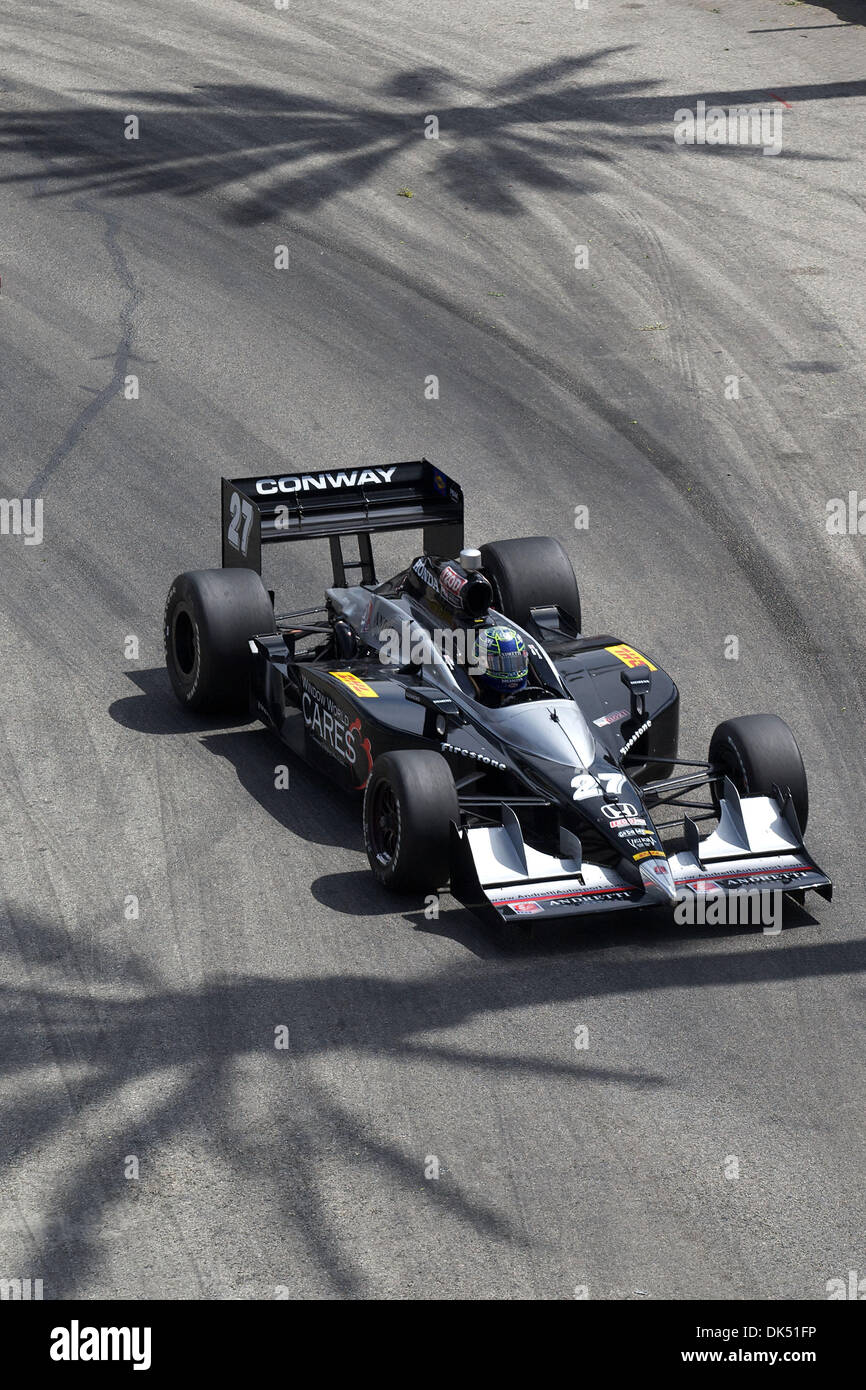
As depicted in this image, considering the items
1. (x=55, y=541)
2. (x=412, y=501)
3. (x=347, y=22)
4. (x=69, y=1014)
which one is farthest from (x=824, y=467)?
(x=347, y=22)

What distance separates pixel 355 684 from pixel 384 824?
1.15 m

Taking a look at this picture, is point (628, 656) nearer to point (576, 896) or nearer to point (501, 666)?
point (501, 666)

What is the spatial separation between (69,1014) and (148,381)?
9.98 meters

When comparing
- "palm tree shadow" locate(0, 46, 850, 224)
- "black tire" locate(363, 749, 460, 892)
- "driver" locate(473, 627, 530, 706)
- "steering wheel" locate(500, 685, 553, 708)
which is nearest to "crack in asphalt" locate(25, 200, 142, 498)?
"palm tree shadow" locate(0, 46, 850, 224)

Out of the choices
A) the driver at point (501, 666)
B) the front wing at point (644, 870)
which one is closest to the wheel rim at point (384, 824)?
the front wing at point (644, 870)

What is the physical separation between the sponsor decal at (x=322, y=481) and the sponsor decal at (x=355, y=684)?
6.14ft

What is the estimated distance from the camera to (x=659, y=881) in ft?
30.3

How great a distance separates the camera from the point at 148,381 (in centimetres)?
1753

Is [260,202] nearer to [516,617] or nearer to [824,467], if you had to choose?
[824,467]

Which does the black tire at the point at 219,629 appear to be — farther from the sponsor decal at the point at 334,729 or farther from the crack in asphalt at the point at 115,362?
the crack in asphalt at the point at 115,362

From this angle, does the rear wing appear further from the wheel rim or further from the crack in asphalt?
the crack in asphalt

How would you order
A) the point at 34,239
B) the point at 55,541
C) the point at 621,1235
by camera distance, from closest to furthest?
the point at 621,1235
the point at 55,541
the point at 34,239

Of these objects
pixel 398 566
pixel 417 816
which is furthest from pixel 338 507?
pixel 417 816

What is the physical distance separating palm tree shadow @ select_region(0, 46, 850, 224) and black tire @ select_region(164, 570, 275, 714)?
10.3 m
